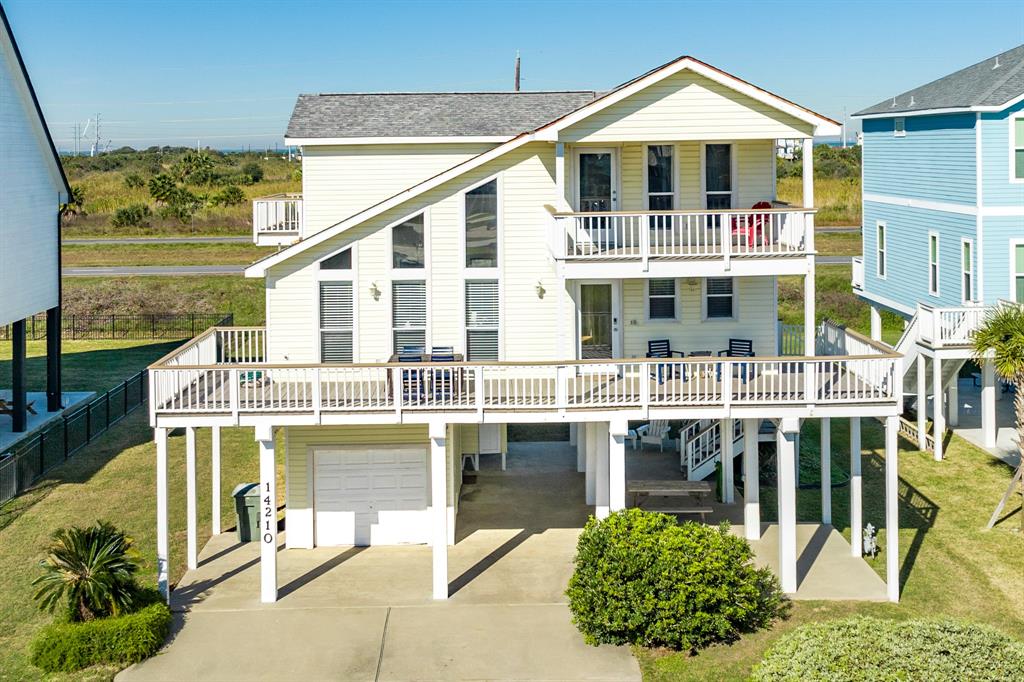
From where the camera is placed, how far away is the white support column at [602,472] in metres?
21.3

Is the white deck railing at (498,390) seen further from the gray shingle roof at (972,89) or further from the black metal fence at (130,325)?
the black metal fence at (130,325)

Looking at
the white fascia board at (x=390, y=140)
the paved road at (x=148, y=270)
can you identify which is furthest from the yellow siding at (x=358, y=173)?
the paved road at (x=148, y=270)

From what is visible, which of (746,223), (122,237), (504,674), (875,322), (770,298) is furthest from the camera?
(122,237)

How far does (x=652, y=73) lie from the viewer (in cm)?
2161

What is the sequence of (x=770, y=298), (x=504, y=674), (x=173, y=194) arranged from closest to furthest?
(x=504, y=674) < (x=770, y=298) < (x=173, y=194)

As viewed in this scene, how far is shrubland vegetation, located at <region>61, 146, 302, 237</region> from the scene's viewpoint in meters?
72.0

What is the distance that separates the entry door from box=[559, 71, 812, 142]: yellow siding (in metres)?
3.25

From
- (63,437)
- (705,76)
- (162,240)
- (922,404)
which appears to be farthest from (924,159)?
(162,240)

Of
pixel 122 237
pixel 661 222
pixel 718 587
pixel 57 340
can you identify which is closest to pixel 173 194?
pixel 122 237

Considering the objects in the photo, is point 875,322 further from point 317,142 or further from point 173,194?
point 173,194

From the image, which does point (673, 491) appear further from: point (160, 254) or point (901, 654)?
point (160, 254)

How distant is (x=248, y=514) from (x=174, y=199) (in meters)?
55.4

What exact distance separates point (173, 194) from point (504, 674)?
209 ft

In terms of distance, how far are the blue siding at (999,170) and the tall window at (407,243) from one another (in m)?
14.6
